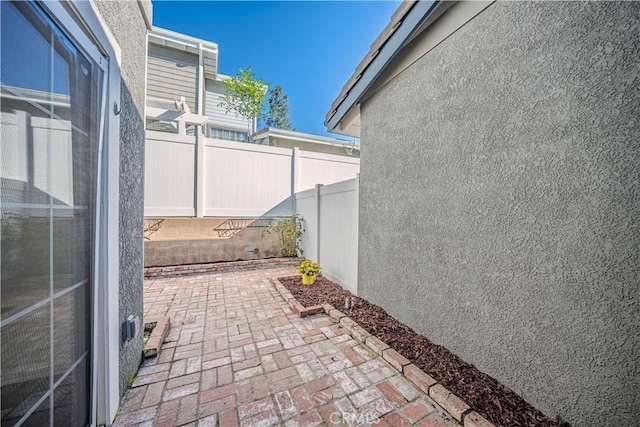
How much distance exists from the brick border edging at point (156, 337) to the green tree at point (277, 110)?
20.0 m

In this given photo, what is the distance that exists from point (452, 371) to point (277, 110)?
75.1 feet

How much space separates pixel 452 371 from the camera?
2.51m

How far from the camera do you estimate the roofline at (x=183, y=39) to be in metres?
8.92

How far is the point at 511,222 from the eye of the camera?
2.21 metres

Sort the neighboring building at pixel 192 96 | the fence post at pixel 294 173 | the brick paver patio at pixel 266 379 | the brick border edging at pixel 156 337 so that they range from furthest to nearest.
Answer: the fence post at pixel 294 173 < the neighboring building at pixel 192 96 < the brick border edging at pixel 156 337 < the brick paver patio at pixel 266 379

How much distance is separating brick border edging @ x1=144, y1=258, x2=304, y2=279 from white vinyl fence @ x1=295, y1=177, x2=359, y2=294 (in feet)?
3.19

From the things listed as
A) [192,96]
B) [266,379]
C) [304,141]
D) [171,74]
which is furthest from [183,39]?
[266,379]

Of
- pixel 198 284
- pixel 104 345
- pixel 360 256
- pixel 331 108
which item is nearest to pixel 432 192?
pixel 360 256

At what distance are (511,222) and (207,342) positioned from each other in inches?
149

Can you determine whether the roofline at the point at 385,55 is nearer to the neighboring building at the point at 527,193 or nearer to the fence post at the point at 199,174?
the neighboring building at the point at 527,193

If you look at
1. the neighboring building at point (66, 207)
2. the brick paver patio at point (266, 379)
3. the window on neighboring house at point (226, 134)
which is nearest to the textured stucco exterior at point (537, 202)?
the brick paver patio at point (266, 379)

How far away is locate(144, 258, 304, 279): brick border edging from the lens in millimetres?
6355

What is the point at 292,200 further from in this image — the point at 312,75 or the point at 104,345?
the point at 312,75

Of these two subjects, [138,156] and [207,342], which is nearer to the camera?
[138,156]
